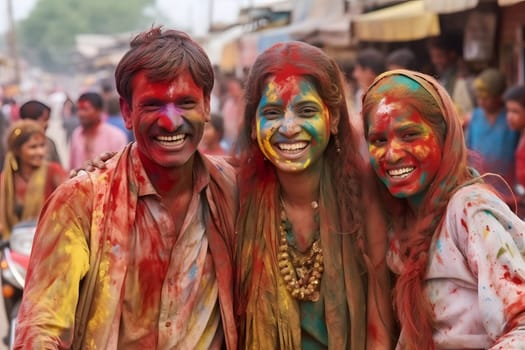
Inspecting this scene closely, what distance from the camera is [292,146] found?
14.1ft

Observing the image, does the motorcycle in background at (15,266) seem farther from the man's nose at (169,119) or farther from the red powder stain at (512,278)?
the red powder stain at (512,278)

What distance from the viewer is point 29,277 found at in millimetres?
Answer: 4102

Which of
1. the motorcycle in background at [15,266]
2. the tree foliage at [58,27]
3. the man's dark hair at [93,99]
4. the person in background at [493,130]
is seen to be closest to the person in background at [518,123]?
the person in background at [493,130]

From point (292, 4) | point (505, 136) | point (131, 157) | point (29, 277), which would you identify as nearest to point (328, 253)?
point (131, 157)

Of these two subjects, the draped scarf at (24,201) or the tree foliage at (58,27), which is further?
the tree foliage at (58,27)

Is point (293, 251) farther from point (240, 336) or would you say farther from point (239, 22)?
point (239, 22)

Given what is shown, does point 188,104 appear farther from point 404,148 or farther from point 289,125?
point 404,148

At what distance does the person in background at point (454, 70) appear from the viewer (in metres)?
10.7

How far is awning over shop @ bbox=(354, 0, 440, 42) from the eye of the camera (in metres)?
10.9

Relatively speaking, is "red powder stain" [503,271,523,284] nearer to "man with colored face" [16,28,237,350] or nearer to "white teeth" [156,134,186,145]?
"man with colored face" [16,28,237,350]

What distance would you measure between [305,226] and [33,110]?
5.44 m

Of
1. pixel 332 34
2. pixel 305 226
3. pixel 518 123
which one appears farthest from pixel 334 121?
pixel 332 34

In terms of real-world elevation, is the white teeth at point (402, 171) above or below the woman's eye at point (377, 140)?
below

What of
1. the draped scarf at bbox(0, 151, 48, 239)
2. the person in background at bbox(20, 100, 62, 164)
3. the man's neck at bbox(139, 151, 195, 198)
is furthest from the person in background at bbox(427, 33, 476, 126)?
the man's neck at bbox(139, 151, 195, 198)
